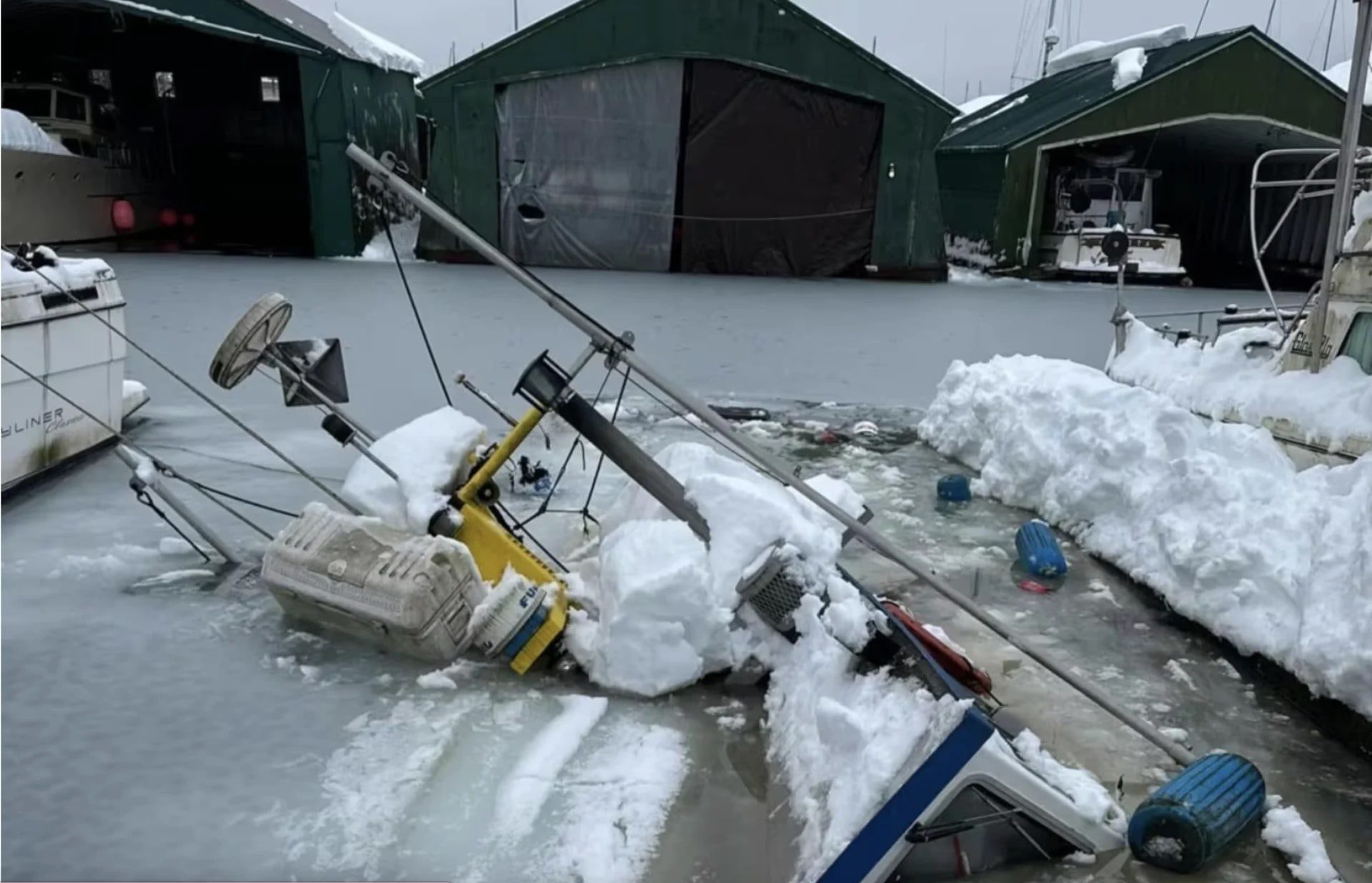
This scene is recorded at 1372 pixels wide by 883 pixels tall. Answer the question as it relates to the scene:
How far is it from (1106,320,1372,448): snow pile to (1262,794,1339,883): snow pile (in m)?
2.46

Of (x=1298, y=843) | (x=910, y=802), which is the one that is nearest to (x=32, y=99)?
(x=910, y=802)

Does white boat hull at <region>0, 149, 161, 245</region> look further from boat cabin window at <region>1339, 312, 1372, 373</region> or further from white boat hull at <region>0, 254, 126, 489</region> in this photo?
boat cabin window at <region>1339, 312, 1372, 373</region>

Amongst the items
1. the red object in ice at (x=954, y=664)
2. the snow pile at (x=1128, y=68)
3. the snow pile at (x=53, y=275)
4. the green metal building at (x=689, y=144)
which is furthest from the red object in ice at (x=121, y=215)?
the red object in ice at (x=954, y=664)

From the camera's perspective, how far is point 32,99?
64.1ft

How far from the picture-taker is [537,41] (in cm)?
1675

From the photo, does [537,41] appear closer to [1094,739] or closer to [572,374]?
[572,374]

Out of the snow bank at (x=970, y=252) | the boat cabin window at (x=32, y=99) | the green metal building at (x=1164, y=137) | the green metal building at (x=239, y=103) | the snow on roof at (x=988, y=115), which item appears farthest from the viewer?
the snow on roof at (x=988, y=115)

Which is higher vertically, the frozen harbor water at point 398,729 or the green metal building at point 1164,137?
the green metal building at point 1164,137

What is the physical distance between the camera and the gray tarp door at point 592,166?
17.2 meters

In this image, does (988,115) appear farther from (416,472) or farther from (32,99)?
(416,472)

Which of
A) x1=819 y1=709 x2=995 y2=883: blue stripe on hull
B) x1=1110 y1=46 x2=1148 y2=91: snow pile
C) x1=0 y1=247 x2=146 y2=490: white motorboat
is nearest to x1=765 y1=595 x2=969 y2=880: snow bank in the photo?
x1=819 y1=709 x2=995 y2=883: blue stripe on hull

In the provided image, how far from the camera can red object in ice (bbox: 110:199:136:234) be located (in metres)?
19.8

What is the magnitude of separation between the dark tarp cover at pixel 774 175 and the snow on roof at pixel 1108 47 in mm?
10404

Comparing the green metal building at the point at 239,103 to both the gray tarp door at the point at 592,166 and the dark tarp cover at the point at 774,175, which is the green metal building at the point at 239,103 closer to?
the gray tarp door at the point at 592,166
